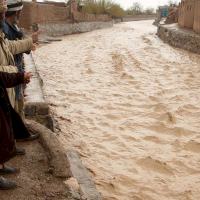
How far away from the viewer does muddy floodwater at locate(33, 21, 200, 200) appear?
3.53 m

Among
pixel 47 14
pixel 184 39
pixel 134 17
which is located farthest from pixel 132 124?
pixel 134 17

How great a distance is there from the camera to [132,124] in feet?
17.1

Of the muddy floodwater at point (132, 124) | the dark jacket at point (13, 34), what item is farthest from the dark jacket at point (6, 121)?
the muddy floodwater at point (132, 124)

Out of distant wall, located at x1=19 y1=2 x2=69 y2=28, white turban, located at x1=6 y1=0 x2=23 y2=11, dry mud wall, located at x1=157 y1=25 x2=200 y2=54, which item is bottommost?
dry mud wall, located at x1=157 y1=25 x2=200 y2=54

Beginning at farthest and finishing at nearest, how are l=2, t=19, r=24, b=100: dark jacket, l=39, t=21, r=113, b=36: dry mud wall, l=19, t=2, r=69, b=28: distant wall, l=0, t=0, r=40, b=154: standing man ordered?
1. l=39, t=21, r=113, b=36: dry mud wall
2. l=19, t=2, r=69, b=28: distant wall
3. l=2, t=19, r=24, b=100: dark jacket
4. l=0, t=0, r=40, b=154: standing man

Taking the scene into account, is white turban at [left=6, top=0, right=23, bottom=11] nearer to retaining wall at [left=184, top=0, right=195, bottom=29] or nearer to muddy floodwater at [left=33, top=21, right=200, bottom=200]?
muddy floodwater at [left=33, top=21, right=200, bottom=200]

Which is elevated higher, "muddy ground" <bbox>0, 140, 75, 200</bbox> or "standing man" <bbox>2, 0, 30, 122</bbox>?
"standing man" <bbox>2, 0, 30, 122</bbox>

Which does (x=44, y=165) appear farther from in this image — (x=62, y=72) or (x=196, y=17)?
(x=196, y=17)

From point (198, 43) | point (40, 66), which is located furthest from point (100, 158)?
point (198, 43)

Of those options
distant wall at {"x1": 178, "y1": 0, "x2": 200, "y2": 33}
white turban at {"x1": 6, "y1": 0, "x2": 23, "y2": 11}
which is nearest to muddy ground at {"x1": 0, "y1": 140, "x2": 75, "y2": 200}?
white turban at {"x1": 6, "y1": 0, "x2": 23, "y2": 11}

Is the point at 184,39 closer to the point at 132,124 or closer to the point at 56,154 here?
the point at 132,124

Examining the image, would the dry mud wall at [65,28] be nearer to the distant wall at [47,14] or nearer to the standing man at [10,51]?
the distant wall at [47,14]

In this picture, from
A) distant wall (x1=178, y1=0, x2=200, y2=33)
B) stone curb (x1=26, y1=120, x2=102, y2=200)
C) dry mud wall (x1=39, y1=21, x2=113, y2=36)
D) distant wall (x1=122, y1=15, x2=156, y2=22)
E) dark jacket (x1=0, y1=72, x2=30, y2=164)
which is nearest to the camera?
dark jacket (x1=0, y1=72, x2=30, y2=164)

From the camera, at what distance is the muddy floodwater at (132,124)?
3.53 meters
